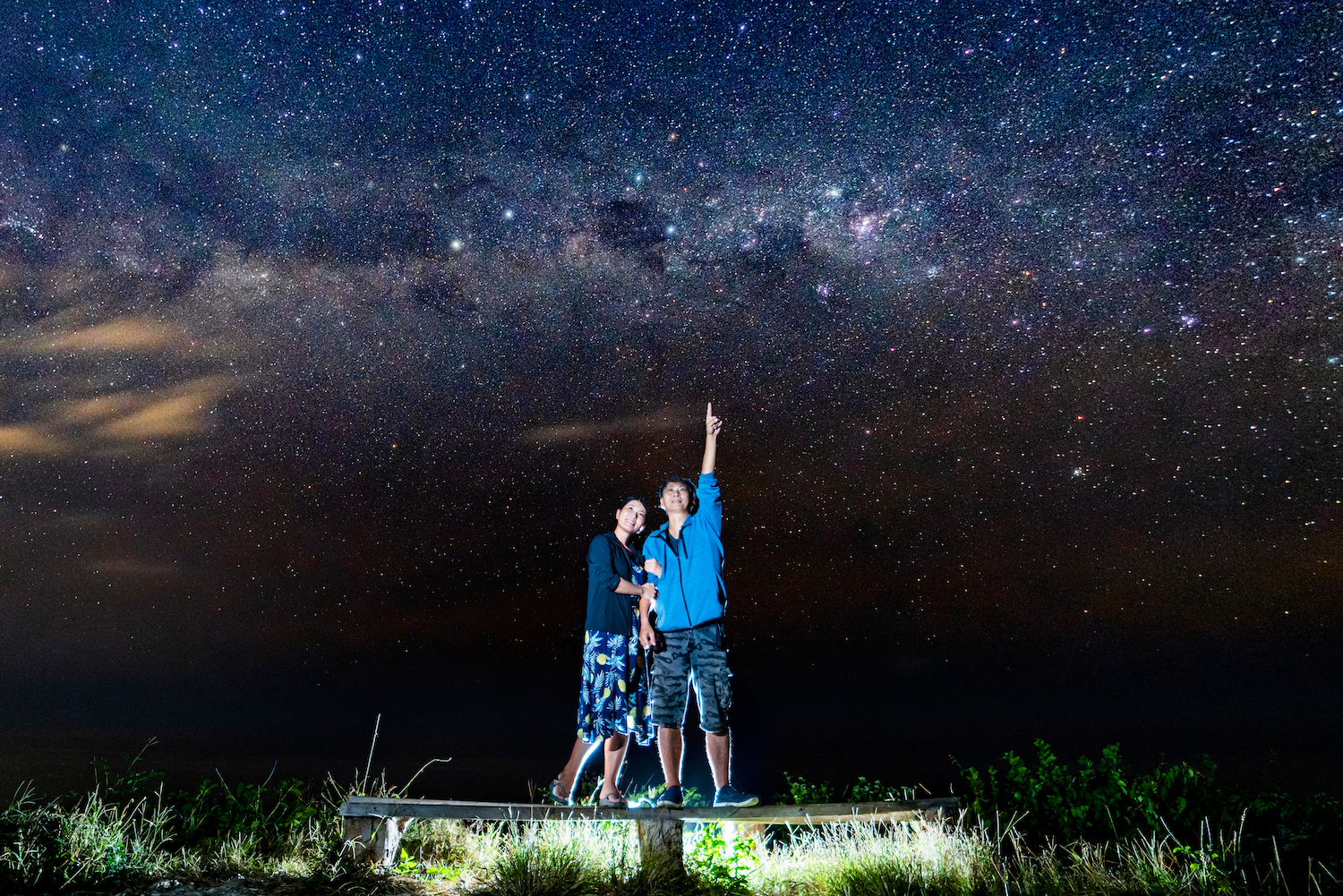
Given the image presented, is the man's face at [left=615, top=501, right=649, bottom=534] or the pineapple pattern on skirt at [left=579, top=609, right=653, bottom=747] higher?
the man's face at [left=615, top=501, right=649, bottom=534]

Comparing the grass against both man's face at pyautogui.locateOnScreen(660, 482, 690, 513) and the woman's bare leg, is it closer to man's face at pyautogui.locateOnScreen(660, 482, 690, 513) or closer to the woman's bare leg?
the woman's bare leg

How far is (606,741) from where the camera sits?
20.7 feet

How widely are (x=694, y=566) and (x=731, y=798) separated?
1633 mm

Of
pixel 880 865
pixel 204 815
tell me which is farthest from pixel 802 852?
pixel 204 815

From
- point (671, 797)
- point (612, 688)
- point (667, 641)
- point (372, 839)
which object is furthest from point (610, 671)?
point (372, 839)

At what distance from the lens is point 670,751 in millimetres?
6086

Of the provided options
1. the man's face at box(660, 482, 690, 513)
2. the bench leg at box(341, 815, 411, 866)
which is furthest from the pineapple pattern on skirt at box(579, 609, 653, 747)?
the bench leg at box(341, 815, 411, 866)

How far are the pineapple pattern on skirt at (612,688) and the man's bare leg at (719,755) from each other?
485mm

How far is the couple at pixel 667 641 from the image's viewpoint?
6.06m

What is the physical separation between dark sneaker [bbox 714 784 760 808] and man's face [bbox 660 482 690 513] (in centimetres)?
205

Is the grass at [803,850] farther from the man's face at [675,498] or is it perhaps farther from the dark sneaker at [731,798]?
the man's face at [675,498]

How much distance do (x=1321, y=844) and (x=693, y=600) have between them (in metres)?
4.38

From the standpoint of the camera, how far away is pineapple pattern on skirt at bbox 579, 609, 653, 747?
628 centimetres

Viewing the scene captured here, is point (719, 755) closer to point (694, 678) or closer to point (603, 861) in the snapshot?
point (694, 678)
